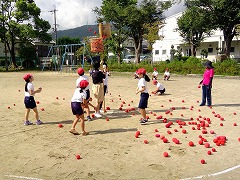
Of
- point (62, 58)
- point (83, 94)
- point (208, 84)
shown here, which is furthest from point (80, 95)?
point (62, 58)

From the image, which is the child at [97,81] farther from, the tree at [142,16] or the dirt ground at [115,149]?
the tree at [142,16]

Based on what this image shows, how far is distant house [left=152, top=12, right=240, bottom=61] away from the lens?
162 feet

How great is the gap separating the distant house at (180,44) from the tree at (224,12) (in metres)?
11.2

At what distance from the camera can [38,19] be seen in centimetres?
4319

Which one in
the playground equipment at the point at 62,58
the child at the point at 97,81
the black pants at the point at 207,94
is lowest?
the black pants at the point at 207,94

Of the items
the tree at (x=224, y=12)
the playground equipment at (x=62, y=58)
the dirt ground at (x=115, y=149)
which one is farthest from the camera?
the playground equipment at (x=62, y=58)

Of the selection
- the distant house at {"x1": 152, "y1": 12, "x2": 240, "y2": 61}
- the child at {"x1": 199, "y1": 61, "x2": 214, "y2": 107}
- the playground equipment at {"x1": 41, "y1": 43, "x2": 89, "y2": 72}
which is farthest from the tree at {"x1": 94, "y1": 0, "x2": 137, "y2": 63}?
the child at {"x1": 199, "y1": 61, "x2": 214, "y2": 107}

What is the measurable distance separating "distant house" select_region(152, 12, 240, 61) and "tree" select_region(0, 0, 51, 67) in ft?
73.3

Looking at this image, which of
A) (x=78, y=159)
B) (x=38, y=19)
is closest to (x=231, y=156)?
(x=78, y=159)

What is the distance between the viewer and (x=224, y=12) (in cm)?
3416

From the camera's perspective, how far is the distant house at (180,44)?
4934cm

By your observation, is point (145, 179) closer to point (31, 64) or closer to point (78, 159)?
point (78, 159)

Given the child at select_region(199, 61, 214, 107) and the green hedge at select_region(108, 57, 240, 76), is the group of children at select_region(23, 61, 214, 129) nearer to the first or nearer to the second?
the child at select_region(199, 61, 214, 107)

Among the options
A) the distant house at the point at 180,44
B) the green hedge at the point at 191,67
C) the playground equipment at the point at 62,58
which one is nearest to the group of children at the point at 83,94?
the green hedge at the point at 191,67
